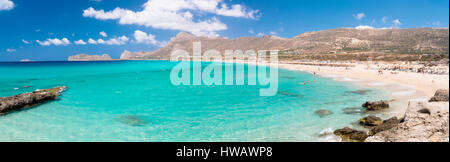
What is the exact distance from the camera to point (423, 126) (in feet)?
29.2

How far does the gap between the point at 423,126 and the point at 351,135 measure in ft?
10.3

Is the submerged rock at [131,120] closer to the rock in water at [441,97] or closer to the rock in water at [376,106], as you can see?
the rock in water at [376,106]

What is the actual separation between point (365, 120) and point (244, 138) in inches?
309

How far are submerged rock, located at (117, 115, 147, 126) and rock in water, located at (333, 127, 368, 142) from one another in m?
12.2

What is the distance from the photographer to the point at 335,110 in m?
17.4

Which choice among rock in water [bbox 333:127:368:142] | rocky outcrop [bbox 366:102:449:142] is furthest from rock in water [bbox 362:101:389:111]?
rocky outcrop [bbox 366:102:449:142]

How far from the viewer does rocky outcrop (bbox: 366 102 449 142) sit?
27.2 ft

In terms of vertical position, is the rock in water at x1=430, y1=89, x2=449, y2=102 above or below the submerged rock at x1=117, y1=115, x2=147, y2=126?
above

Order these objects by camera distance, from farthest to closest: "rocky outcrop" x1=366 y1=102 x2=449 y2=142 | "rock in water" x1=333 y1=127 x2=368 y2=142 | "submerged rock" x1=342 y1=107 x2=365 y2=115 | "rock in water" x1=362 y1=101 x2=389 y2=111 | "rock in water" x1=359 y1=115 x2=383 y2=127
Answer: "rock in water" x1=362 y1=101 x2=389 y2=111 < "submerged rock" x1=342 y1=107 x2=365 y2=115 < "rock in water" x1=359 y1=115 x2=383 y2=127 < "rock in water" x1=333 y1=127 x2=368 y2=142 < "rocky outcrop" x1=366 y1=102 x2=449 y2=142

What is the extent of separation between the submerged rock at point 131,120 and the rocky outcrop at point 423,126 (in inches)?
535

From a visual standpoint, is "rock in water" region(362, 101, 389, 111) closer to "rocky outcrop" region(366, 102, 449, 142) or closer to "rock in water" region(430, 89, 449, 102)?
"rock in water" region(430, 89, 449, 102)
